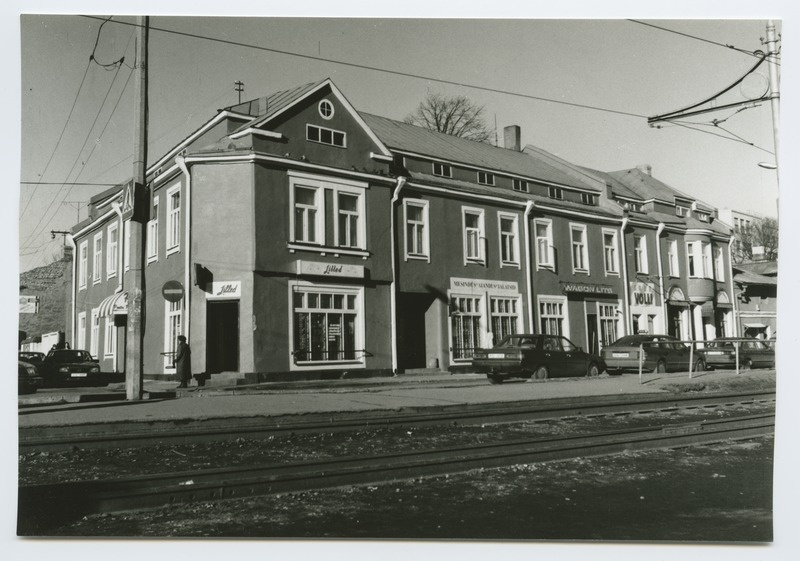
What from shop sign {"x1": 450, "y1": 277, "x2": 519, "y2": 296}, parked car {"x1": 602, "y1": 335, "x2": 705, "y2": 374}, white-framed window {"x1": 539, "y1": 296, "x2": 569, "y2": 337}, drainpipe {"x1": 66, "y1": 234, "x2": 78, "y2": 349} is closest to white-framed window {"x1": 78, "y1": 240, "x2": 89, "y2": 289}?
drainpipe {"x1": 66, "y1": 234, "x2": 78, "y2": 349}

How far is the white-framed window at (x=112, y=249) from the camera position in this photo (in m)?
9.06

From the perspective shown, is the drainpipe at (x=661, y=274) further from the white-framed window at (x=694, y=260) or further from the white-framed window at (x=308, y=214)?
the white-framed window at (x=308, y=214)

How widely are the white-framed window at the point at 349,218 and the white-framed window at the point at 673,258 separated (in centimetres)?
→ 559

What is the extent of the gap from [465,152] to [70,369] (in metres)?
7.55

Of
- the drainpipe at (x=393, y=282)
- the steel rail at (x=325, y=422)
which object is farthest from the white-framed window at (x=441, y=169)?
the steel rail at (x=325, y=422)

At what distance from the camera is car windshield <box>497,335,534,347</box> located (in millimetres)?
12037

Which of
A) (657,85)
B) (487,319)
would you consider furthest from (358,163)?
(657,85)

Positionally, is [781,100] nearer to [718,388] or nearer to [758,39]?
[758,39]

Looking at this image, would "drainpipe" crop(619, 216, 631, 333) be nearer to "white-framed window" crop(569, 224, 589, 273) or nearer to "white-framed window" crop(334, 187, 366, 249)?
"white-framed window" crop(569, 224, 589, 273)

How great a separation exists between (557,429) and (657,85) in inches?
181

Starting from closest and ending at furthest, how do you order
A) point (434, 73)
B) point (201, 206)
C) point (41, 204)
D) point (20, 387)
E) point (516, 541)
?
point (516, 541) → point (20, 387) → point (41, 204) → point (434, 73) → point (201, 206)

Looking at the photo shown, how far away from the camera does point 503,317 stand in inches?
470

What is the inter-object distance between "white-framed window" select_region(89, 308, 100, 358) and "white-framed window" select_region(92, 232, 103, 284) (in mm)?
454

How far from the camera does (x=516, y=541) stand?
17.2 feet
